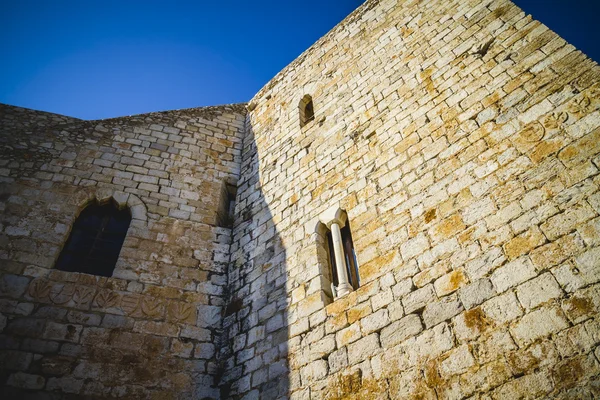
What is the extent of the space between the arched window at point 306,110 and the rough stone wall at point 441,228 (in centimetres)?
49

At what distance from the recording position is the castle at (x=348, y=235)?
255 cm

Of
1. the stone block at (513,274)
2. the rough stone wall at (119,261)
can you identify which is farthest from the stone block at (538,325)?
the rough stone wall at (119,261)

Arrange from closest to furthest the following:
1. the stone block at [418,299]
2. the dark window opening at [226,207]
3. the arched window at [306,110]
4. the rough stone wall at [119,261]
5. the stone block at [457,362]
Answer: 1. the stone block at [457,362]
2. the stone block at [418,299]
3. the rough stone wall at [119,261]
4. the dark window opening at [226,207]
5. the arched window at [306,110]

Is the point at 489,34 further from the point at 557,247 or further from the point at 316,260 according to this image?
the point at 316,260

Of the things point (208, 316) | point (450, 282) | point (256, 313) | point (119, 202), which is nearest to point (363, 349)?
point (450, 282)

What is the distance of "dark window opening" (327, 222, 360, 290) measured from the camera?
12.6 feet

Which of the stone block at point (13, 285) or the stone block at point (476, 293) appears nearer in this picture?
the stone block at point (476, 293)

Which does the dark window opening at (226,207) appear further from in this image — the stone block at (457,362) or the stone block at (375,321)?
the stone block at (457,362)

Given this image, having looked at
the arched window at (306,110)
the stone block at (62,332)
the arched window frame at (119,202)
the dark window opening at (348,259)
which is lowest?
the stone block at (62,332)

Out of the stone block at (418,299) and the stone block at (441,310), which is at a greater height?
the stone block at (418,299)

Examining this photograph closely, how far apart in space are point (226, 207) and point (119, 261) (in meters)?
1.86

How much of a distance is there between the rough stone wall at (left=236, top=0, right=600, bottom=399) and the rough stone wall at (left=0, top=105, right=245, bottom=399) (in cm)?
51

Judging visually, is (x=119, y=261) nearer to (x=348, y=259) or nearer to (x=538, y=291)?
(x=348, y=259)

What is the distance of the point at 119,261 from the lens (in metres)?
4.59
